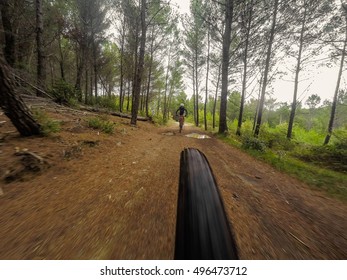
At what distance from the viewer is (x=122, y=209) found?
82.7 inches

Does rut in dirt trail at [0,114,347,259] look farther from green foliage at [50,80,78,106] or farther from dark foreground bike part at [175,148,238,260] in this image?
green foliage at [50,80,78,106]

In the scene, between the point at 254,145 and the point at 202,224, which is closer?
the point at 202,224

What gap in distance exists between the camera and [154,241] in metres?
1.62

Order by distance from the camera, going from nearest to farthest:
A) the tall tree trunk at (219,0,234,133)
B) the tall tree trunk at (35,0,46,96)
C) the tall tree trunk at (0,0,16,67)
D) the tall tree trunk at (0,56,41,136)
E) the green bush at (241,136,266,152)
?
the tall tree trunk at (0,56,41,136) < the green bush at (241,136,266,152) < the tall tree trunk at (35,0,46,96) < the tall tree trunk at (0,0,16,67) < the tall tree trunk at (219,0,234,133)

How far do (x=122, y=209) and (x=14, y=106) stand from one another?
134 inches

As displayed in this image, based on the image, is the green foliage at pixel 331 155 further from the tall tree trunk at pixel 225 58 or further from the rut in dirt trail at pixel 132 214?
the tall tree trunk at pixel 225 58

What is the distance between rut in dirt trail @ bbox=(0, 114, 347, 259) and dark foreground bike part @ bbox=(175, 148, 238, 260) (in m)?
0.27

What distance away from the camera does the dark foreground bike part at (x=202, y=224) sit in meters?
1.32

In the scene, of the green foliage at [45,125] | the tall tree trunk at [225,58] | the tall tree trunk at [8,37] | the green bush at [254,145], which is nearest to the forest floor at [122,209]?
the green foliage at [45,125]

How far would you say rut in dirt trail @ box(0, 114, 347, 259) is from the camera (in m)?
1.52

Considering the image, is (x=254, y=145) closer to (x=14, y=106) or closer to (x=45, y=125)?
(x=45, y=125)

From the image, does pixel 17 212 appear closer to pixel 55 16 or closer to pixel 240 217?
pixel 240 217

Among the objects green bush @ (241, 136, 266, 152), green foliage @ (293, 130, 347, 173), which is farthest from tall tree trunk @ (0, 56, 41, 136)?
green foliage @ (293, 130, 347, 173)

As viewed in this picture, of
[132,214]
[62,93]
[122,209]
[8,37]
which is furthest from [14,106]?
[8,37]
